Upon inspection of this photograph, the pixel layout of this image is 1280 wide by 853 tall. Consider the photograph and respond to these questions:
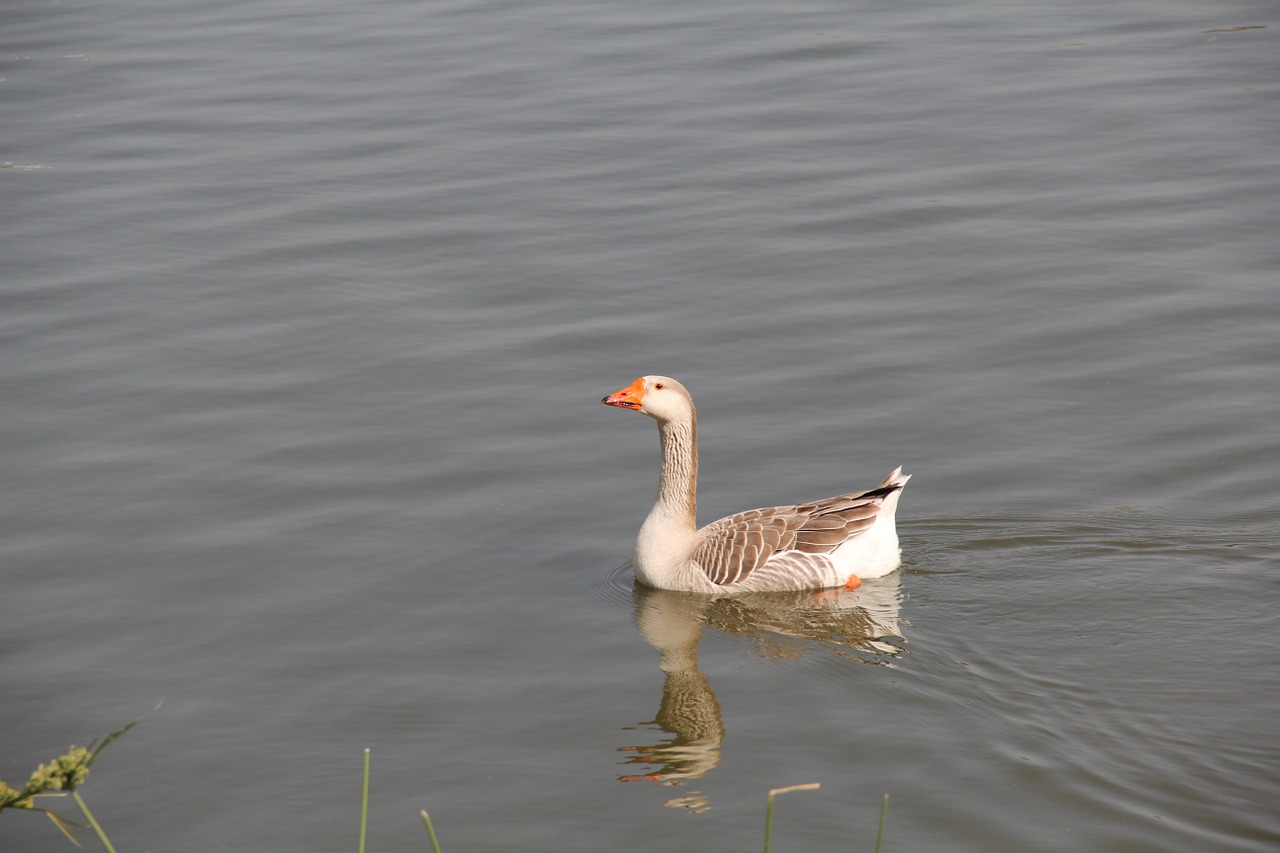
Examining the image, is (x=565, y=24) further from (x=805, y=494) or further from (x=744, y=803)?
(x=744, y=803)

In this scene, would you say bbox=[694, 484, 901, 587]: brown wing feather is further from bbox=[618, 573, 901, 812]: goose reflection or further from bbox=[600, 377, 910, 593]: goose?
bbox=[618, 573, 901, 812]: goose reflection

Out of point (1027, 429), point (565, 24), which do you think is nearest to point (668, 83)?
point (565, 24)

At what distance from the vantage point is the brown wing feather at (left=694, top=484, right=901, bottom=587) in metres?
10.1

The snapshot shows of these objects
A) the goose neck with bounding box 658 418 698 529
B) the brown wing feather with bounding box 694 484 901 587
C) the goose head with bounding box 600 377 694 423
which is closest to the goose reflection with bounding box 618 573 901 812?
the brown wing feather with bounding box 694 484 901 587

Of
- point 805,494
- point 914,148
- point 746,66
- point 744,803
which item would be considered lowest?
point 744,803

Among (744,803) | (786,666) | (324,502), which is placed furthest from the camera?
(324,502)

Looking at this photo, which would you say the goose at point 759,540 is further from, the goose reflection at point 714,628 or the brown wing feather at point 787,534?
the goose reflection at point 714,628

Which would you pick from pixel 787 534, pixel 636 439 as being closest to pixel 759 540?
pixel 787 534

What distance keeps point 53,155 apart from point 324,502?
11.2 m

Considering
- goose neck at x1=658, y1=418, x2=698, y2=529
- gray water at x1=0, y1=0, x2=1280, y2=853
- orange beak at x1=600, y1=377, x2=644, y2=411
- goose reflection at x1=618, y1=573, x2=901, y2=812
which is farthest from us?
goose neck at x1=658, y1=418, x2=698, y2=529

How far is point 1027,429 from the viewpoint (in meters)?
12.0

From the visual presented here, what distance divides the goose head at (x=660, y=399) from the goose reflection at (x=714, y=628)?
127cm

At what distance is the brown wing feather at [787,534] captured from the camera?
1009 cm

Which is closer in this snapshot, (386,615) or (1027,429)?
(386,615)
